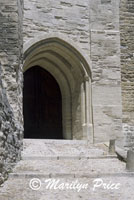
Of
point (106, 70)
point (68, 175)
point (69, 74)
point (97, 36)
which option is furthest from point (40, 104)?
point (68, 175)

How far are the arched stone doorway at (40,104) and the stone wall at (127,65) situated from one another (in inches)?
104

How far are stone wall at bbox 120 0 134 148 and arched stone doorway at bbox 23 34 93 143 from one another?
110 cm

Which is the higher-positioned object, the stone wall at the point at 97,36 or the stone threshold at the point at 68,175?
the stone wall at the point at 97,36

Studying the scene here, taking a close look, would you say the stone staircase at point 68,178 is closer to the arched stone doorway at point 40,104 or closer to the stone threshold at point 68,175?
the stone threshold at point 68,175

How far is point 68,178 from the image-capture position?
428 centimetres

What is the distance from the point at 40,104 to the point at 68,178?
24.6 ft

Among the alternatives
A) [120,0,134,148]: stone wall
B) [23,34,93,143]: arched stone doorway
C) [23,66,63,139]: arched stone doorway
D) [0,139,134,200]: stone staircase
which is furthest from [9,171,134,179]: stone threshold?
[23,66,63,139]: arched stone doorway

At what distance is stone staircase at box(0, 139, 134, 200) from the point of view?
3.43 metres

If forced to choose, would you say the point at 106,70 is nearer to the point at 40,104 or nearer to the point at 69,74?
the point at 69,74

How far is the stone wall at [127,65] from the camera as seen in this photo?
30.8 ft

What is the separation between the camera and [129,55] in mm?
9617

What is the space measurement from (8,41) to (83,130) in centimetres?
375

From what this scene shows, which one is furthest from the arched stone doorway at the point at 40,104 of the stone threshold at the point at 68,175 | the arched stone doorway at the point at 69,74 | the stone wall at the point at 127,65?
the stone threshold at the point at 68,175

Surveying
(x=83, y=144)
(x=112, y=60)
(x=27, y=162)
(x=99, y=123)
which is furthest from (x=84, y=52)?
(x=27, y=162)
